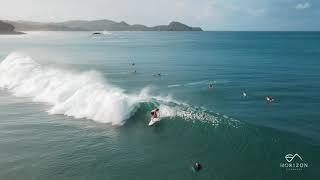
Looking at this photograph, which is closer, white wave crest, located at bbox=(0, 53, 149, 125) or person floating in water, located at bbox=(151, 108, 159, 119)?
person floating in water, located at bbox=(151, 108, 159, 119)

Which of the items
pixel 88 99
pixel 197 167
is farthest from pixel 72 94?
pixel 197 167

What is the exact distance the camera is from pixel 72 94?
5978 cm

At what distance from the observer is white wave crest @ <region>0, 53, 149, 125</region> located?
48.3 m

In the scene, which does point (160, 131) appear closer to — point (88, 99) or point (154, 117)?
point (154, 117)

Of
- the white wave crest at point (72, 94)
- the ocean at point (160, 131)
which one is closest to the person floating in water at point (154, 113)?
the ocean at point (160, 131)

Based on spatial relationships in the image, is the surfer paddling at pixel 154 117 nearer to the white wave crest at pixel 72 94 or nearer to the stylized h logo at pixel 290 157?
the white wave crest at pixel 72 94

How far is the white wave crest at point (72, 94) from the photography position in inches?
1902

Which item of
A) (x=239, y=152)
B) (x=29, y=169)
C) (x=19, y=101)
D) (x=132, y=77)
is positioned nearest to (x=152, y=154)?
(x=239, y=152)

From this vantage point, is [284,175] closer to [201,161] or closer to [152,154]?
[201,161]

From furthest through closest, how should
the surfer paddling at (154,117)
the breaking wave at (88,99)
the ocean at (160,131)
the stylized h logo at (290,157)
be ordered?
the breaking wave at (88,99)
the surfer paddling at (154,117)
the stylized h logo at (290,157)
the ocean at (160,131)

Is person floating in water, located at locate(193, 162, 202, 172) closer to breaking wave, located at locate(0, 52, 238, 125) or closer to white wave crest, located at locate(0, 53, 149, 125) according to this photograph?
breaking wave, located at locate(0, 52, 238, 125)

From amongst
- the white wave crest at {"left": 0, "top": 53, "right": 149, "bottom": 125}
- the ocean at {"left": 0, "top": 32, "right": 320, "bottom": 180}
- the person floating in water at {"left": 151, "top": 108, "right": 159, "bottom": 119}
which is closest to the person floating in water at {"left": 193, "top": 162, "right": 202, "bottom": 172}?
the ocean at {"left": 0, "top": 32, "right": 320, "bottom": 180}

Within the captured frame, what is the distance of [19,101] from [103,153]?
28688 mm

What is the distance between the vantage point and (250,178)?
102 ft
